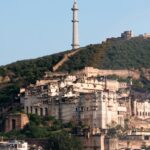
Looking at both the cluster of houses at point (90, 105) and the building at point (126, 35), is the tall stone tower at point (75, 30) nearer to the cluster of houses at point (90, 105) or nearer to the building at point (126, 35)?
the building at point (126, 35)

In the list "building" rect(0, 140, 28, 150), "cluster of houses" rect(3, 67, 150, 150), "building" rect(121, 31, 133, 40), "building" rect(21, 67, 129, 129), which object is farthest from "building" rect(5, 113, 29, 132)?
"building" rect(121, 31, 133, 40)

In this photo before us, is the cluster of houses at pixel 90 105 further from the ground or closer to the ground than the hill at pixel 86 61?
closer to the ground

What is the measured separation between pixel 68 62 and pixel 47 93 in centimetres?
1599

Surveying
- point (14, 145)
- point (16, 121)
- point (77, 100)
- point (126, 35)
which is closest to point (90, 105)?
point (77, 100)

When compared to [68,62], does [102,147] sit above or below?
below

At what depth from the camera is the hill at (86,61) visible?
396ft

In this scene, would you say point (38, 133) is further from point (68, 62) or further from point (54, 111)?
point (68, 62)

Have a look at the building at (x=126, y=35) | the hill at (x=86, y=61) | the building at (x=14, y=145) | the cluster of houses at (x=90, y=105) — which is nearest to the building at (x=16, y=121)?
the cluster of houses at (x=90, y=105)

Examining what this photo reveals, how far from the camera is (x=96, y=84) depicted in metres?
113

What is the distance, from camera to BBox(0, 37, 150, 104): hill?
121 metres

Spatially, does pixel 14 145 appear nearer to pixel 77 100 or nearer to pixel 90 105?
pixel 90 105

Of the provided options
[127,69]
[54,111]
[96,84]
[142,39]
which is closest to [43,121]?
[54,111]

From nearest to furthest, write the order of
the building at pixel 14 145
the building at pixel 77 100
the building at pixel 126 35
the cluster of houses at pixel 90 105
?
the building at pixel 14 145
the cluster of houses at pixel 90 105
the building at pixel 77 100
the building at pixel 126 35

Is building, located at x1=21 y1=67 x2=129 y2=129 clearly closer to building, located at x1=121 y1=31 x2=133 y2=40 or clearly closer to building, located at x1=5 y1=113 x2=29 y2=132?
building, located at x1=5 y1=113 x2=29 y2=132
